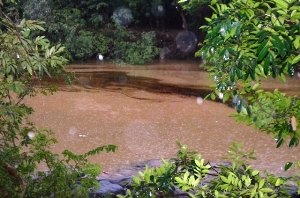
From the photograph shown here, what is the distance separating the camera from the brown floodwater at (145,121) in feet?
21.8

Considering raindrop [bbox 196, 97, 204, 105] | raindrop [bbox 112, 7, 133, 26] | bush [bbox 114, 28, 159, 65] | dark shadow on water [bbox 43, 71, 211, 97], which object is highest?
raindrop [bbox 112, 7, 133, 26]

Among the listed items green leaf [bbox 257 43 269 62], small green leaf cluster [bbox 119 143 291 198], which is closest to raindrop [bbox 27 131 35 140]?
small green leaf cluster [bbox 119 143 291 198]

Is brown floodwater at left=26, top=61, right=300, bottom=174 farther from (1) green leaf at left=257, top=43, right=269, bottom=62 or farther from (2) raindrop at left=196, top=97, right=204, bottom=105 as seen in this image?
(1) green leaf at left=257, top=43, right=269, bottom=62

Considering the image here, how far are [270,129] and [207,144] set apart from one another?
517 centimetres

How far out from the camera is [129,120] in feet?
28.9

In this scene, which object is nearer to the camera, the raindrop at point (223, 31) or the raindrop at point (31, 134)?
the raindrop at point (223, 31)

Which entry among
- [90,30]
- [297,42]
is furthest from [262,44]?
[90,30]

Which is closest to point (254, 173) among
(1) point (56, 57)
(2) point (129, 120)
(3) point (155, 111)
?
(1) point (56, 57)

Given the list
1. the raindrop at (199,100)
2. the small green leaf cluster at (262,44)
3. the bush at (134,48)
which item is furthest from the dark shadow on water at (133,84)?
the small green leaf cluster at (262,44)

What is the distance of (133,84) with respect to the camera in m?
13.2

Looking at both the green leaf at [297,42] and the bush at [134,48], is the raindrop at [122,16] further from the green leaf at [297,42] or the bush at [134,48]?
the green leaf at [297,42]

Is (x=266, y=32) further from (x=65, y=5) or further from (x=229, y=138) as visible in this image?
(x=65, y=5)

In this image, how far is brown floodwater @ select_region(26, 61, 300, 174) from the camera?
666 centimetres

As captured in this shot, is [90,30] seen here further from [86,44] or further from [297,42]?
[297,42]
